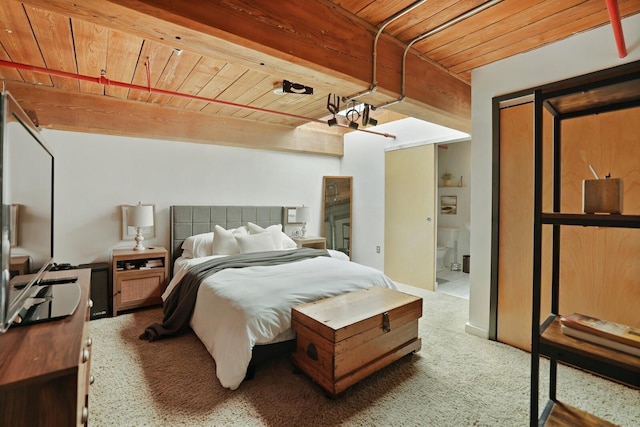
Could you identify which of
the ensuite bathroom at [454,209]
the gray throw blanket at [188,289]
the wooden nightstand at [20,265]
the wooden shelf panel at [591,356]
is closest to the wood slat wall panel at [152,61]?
the wooden nightstand at [20,265]

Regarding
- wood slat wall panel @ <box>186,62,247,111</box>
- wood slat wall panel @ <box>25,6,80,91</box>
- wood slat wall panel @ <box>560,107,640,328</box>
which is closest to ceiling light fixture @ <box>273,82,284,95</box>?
wood slat wall panel @ <box>186,62,247,111</box>

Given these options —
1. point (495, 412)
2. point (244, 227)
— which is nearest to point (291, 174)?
point (244, 227)

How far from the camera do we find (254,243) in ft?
12.3

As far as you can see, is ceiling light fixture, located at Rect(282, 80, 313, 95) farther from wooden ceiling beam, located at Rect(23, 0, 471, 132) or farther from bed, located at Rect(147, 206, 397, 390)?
bed, located at Rect(147, 206, 397, 390)

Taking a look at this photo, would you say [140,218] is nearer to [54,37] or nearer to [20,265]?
[54,37]

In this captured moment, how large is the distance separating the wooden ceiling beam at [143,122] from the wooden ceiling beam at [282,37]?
1953 millimetres

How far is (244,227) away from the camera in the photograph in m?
4.33

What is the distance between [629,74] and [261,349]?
2.32 meters

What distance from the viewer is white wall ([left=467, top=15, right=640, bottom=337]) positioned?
2.09 m

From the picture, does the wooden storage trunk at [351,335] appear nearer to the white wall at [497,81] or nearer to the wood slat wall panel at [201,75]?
the white wall at [497,81]

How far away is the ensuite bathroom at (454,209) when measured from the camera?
5.59 m

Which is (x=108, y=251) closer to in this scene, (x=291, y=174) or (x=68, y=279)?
(x=68, y=279)

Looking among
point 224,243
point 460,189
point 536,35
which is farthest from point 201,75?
point 460,189

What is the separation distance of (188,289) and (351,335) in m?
1.72
